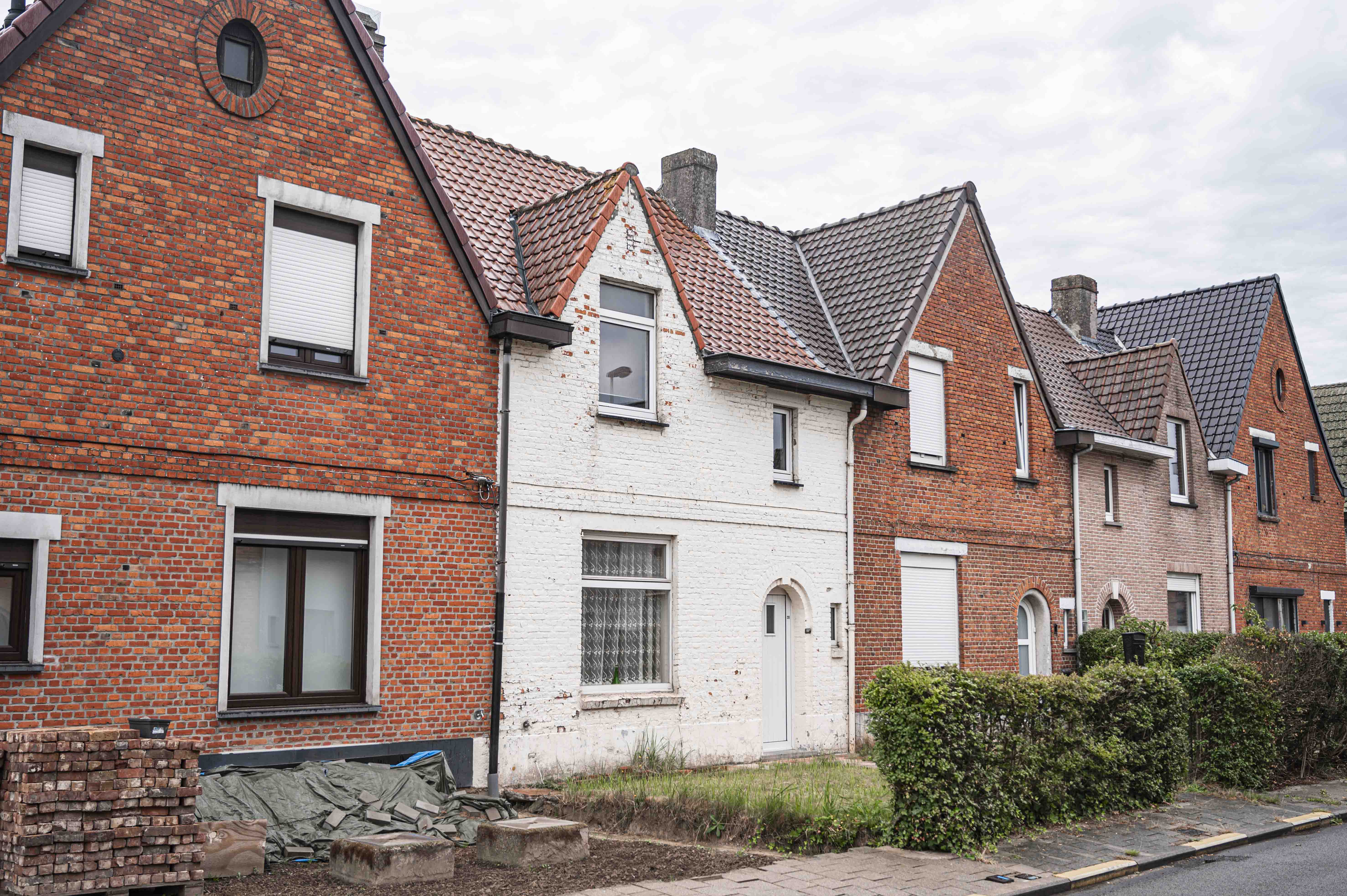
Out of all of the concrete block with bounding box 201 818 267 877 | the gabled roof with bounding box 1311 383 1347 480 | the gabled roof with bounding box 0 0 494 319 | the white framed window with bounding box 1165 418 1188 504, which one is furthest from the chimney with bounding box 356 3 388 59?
the gabled roof with bounding box 1311 383 1347 480

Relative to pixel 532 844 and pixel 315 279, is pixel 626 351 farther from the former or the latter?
pixel 532 844

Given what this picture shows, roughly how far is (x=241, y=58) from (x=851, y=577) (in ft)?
34.8

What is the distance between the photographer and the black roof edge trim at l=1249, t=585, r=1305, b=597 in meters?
27.5

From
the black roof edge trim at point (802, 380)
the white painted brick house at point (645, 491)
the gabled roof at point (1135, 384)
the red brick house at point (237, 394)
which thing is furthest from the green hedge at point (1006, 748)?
the gabled roof at point (1135, 384)

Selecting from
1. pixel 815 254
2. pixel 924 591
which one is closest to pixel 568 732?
pixel 924 591

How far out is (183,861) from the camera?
8297 mm

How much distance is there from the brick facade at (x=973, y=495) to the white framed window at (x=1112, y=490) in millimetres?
1579

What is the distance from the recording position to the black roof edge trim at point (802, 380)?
15.9 metres

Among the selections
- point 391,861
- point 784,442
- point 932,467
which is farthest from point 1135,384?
point 391,861

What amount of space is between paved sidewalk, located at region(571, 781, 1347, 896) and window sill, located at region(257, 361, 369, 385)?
19.5 ft

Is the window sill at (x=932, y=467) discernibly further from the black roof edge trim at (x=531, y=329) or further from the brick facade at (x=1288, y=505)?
the brick facade at (x=1288, y=505)

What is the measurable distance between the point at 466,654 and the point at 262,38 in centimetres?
669

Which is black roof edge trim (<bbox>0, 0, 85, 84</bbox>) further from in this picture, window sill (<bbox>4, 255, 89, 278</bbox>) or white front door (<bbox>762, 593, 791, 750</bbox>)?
white front door (<bbox>762, 593, 791, 750</bbox>)

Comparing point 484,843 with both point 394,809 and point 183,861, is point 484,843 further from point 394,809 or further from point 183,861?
point 183,861
